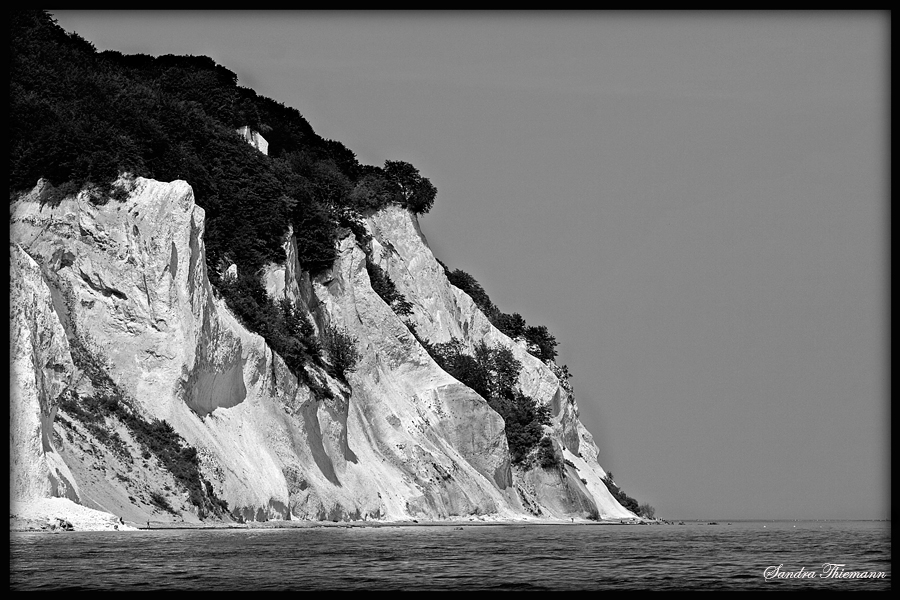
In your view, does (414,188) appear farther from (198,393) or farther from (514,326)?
(198,393)

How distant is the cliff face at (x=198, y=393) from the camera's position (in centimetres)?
4362

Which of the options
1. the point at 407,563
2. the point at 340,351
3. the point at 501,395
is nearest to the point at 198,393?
the point at 340,351

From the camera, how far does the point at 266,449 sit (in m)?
52.2

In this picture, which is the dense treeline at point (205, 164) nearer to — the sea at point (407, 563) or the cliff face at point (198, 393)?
the cliff face at point (198, 393)

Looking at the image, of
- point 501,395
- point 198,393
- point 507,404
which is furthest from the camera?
point 501,395

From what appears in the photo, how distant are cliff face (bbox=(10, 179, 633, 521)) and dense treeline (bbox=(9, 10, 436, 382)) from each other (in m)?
1.21

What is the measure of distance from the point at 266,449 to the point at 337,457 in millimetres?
6077

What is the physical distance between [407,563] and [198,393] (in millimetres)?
21337

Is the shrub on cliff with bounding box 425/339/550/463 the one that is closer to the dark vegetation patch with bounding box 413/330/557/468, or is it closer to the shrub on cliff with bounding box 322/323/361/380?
the dark vegetation patch with bounding box 413/330/557/468

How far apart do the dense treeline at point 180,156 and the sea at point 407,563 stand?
1536 cm

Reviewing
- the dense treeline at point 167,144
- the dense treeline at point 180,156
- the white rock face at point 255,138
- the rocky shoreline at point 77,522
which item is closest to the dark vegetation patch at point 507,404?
the dense treeline at point 180,156

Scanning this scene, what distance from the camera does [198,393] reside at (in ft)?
166

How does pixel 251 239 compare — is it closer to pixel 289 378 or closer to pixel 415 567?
pixel 289 378
